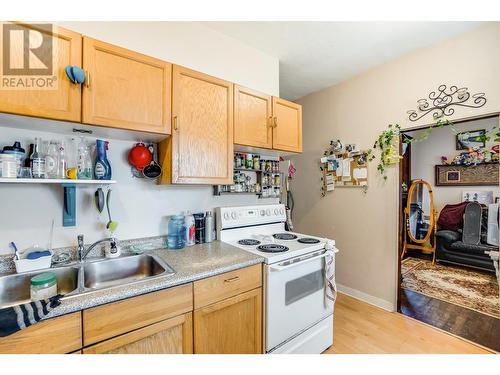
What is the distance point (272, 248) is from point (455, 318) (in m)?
2.14

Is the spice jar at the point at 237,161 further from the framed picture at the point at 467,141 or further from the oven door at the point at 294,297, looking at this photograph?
the framed picture at the point at 467,141

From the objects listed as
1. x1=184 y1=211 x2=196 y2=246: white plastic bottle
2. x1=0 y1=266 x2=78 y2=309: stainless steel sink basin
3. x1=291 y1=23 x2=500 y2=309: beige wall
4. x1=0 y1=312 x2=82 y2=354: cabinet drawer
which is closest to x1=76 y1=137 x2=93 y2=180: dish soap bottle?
x1=0 y1=266 x2=78 y2=309: stainless steel sink basin

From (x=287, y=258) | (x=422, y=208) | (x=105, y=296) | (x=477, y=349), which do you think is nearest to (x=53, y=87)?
(x=105, y=296)

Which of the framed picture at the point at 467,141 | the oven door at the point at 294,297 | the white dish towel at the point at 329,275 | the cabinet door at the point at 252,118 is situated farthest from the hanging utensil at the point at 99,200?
the framed picture at the point at 467,141

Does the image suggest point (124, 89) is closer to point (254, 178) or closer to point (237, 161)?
point (237, 161)

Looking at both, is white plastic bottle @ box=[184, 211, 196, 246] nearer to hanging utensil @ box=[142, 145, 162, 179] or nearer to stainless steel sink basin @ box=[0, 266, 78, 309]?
hanging utensil @ box=[142, 145, 162, 179]

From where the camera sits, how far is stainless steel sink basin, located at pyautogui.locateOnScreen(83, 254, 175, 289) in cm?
137

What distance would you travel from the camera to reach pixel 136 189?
1.67 m

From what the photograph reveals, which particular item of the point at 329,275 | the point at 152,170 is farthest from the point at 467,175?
the point at 152,170

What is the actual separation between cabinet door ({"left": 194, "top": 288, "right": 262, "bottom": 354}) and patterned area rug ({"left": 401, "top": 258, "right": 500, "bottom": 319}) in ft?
8.27

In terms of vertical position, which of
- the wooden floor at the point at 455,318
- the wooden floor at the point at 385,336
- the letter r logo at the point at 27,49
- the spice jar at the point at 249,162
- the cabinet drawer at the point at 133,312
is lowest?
the wooden floor at the point at 385,336

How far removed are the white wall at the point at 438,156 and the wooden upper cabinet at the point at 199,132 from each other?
3695mm

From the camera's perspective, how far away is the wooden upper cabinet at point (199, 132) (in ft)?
5.01

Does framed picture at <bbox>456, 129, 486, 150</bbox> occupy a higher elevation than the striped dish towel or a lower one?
higher
